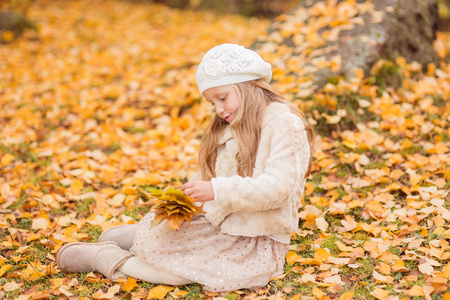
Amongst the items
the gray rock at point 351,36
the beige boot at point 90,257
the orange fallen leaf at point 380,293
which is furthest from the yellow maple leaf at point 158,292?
the gray rock at point 351,36

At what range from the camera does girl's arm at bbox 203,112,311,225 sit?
5.77 feet

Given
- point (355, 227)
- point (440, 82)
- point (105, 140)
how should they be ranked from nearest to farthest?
point (355, 227) < point (105, 140) < point (440, 82)

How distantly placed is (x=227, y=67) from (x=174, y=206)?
67cm

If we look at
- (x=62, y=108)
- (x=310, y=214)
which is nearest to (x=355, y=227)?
(x=310, y=214)

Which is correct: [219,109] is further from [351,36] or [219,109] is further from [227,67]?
[351,36]

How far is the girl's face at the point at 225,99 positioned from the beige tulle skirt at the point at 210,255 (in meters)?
0.54

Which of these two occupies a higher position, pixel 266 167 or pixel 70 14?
pixel 70 14

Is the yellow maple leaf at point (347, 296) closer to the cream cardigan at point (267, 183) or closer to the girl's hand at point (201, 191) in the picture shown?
the cream cardigan at point (267, 183)

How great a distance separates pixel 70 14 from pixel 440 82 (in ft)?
22.4

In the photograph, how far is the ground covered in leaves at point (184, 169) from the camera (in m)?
1.99

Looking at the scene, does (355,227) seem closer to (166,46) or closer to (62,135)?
(62,135)

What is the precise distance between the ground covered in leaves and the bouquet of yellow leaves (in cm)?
36

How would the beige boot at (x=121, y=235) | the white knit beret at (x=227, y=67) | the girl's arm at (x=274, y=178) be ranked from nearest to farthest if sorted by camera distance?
1. the girl's arm at (x=274, y=178)
2. the white knit beret at (x=227, y=67)
3. the beige boot at (x=121, y=235)

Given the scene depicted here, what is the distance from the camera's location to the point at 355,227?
233 centimetres
